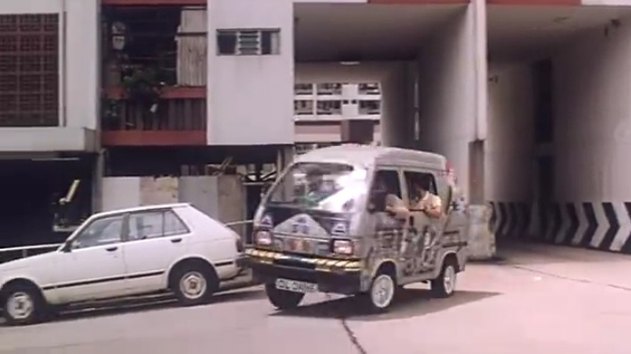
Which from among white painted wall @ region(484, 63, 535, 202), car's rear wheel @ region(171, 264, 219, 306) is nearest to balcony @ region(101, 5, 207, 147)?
car's rear wheel @ region(171, 264, 219, 306)

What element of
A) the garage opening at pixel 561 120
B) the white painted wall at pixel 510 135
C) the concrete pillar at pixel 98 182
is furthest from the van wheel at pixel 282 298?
the white painted wall at pixel 510 135

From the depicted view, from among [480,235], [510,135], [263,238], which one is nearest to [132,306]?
[263,238]

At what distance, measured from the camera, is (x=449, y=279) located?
14367 millimetres

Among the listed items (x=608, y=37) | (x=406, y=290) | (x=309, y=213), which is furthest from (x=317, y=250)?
(x=608, y=37)

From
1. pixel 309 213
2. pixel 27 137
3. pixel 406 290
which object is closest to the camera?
pixel 309 213

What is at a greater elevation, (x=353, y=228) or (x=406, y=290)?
(x=353, y=228)

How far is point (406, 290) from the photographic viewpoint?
15305 millimetres

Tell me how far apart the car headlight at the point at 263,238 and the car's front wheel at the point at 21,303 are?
10.7 ft

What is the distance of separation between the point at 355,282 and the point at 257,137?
821 cm

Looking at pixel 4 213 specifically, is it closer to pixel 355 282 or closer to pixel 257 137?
pixel 257 137

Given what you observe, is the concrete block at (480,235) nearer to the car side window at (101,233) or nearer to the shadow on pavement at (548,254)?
A: the shadow on pavement at (548,254)

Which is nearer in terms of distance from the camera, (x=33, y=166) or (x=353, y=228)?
(x=353, y=228)

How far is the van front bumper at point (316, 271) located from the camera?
1198 cm

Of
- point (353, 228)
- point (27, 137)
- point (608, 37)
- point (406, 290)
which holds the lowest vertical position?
point (406, 290)
